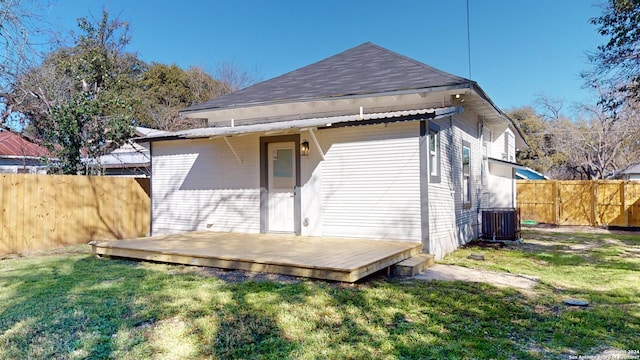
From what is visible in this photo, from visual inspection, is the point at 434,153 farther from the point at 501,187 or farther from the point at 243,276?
the point at 501,187

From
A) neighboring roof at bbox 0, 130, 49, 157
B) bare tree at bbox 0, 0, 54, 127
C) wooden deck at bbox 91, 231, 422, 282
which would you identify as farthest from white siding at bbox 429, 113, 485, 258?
neighboring roof at bbox 0, 130, 49, 157

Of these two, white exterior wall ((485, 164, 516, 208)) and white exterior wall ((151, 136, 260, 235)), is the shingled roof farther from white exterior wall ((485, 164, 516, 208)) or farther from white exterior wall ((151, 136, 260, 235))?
white exterior wall ((485, 164, 516, 208))

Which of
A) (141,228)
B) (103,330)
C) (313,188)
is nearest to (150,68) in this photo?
(141,228)

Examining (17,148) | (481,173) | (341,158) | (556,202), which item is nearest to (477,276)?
(341,158)

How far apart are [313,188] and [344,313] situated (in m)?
4.38

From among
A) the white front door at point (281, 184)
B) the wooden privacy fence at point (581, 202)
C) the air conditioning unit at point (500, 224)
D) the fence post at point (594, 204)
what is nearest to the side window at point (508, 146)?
the wooden privacy fence at point (581, 202)

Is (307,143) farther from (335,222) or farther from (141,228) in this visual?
(141,228)

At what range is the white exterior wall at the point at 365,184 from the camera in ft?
23.7

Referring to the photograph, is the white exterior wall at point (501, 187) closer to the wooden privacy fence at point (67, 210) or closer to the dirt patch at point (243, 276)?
the dirt patch at point (243, 276)

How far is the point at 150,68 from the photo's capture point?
26.6 meters

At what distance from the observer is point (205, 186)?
9711 mm

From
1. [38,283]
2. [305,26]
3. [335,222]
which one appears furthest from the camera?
[305,26]

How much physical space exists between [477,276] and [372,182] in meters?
2.56

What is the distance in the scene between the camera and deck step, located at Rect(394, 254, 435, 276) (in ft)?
19.8
